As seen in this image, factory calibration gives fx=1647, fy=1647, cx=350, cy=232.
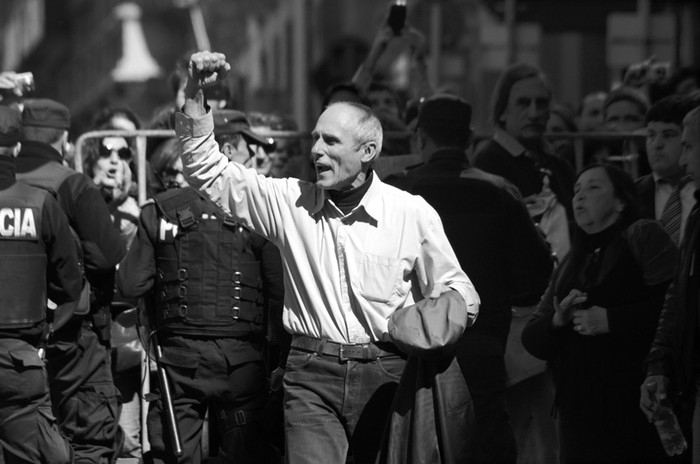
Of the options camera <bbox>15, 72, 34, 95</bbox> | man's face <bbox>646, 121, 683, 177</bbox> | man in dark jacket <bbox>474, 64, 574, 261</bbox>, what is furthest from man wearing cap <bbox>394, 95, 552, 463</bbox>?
camera <bbox>15, 72, 34, 95</bbox>

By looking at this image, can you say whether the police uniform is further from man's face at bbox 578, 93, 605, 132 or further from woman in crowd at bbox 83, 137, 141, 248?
man's face at bbox 578, 93, 605, 132

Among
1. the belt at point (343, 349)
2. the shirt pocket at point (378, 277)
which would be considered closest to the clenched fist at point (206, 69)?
the shirt pocket at point (378, 277)

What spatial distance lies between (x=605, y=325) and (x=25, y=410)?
3.01 metres

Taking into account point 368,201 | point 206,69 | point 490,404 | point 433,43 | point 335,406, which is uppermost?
point 433,43

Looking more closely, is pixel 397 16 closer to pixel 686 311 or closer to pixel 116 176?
pixel 116 176

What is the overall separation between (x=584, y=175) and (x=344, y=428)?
263cm

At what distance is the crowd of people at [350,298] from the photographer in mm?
7105

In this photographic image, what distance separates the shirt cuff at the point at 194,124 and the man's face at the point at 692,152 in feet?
7.81

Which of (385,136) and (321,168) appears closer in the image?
(321,168)

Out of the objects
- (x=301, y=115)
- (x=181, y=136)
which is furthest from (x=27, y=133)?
(x=301, y=115)

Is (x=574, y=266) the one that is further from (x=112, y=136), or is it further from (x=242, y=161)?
(x=112, y=136)

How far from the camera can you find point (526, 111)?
33.3 feet

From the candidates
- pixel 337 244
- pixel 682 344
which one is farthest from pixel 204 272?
pixel 682 344

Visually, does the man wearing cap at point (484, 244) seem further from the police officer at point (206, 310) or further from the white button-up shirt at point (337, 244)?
the white button-up shirt at point (337, 244)
